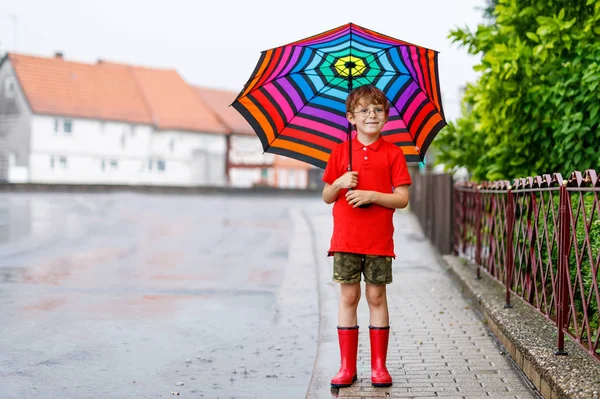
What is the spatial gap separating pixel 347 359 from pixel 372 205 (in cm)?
95

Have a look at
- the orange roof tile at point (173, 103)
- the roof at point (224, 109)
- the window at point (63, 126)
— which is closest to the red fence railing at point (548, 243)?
the window at point (63, 126)

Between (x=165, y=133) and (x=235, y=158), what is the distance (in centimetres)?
639

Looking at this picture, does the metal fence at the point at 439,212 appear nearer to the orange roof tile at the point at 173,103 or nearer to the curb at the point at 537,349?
the curb at the point at 537,349

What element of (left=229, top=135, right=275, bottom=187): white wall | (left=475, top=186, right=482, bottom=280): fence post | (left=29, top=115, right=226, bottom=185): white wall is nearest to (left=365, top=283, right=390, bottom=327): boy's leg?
(left=475, top=186, right=482, bottom=280): fence post

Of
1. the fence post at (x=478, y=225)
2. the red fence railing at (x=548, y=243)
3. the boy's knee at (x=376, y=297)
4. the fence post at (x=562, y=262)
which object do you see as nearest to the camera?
the red fence railing at (x=548, y=243)

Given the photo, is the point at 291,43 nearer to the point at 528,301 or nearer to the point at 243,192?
the point at 528,301

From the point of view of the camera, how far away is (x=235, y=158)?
66938 millimetres

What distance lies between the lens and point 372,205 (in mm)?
4824

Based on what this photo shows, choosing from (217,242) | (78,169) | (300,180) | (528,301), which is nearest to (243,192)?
(78,169)

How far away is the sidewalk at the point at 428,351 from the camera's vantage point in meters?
4.91

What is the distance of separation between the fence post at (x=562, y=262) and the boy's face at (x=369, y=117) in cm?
110

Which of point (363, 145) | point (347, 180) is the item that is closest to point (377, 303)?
point (347, 180)

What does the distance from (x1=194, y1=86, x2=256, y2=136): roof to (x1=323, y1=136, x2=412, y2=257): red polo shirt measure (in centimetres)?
6064

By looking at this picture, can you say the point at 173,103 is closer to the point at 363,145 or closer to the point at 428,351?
the point at 428,351
